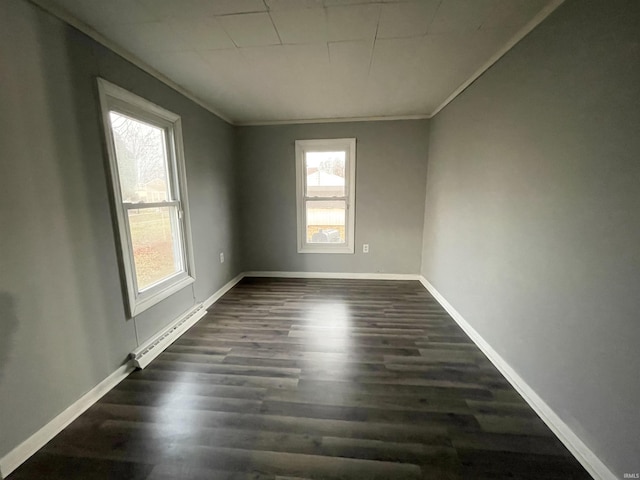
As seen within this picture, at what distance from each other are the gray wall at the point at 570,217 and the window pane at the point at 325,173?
1907mm

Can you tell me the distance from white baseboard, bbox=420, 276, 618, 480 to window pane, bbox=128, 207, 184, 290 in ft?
9.38

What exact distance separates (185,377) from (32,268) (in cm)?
112

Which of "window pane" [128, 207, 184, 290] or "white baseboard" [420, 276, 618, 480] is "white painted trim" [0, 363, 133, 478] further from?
"white baseboard" [420, 276, 618, 480]

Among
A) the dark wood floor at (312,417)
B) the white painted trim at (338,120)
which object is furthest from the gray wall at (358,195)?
the dark wood floor at (312,417)

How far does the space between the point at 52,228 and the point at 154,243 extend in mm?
885

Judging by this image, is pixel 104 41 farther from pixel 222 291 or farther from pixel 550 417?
pixel 550 417

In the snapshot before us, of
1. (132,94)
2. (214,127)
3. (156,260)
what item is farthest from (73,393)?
(214,127)

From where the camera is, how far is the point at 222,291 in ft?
11.3

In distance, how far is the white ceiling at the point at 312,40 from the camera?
1446 millimetres

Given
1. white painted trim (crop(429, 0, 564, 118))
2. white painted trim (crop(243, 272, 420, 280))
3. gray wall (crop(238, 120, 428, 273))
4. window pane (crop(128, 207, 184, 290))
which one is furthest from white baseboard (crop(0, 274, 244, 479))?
white painted trim (crop(429, 0, 564, 118))

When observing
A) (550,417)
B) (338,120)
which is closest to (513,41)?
(338,120)

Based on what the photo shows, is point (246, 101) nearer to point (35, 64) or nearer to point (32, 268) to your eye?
point (35, 64)

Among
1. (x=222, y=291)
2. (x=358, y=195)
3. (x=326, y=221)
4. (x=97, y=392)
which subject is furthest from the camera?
(x=326, y=221)

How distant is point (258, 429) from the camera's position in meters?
1.42
